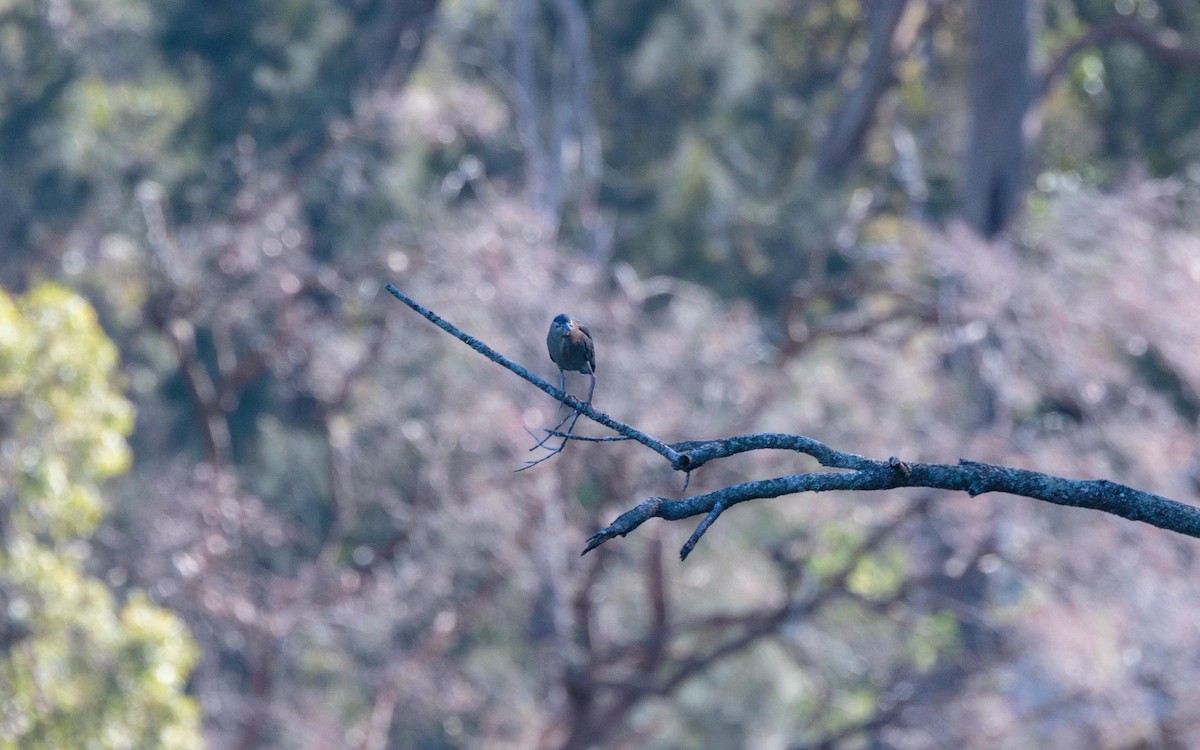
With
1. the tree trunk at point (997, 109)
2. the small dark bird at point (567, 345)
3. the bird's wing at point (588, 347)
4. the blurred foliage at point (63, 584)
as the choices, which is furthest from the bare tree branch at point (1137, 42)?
the small dark bird at point (567, 345)

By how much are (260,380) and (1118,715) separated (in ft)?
41.8

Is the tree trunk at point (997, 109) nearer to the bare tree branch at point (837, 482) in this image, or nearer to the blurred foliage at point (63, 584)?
the blurred foliage at point (63, 584)

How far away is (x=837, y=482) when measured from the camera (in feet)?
12.1

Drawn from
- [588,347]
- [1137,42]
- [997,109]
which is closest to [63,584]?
[588,347]

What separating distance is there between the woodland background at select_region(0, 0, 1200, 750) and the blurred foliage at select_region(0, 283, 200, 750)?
2 centimetres

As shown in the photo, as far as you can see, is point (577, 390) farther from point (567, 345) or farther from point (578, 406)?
point (578, 406)

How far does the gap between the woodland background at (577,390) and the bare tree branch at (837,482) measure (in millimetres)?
6628

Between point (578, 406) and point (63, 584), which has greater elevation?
point (578, 406)

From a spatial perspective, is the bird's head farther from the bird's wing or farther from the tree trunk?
the tree trunk

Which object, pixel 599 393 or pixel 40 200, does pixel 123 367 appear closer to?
pixel 40 200

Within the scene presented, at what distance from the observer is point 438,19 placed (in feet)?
72.3

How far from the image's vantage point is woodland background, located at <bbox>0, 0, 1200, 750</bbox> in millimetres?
11969

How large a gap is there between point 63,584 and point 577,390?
365 cm

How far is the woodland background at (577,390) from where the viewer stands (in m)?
12.0
